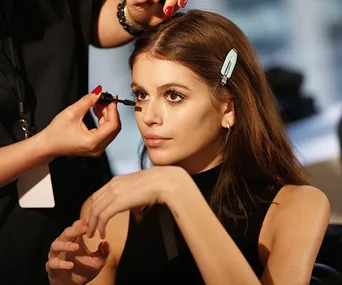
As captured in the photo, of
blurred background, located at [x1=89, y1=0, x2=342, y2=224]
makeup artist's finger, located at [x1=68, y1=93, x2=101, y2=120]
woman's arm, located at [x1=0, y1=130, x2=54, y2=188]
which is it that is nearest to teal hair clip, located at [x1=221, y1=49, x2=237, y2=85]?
makeup artist's finger, located at [x1=68, y1=93, x2=101, y2=120]

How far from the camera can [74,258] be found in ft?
4.30

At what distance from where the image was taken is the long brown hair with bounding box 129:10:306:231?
1.39 m

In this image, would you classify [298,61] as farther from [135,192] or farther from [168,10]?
[135,192]

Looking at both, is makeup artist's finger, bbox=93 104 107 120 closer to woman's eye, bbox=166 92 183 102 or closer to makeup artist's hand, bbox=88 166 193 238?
woman's eye, bbox=166 92 183 102

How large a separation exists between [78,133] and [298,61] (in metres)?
1.79

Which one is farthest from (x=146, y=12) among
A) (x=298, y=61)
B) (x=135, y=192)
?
(x=298, y=61)

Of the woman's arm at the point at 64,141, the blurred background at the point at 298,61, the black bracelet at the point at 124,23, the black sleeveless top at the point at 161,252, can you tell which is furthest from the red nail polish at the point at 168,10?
the blurred background at the point at 298,61

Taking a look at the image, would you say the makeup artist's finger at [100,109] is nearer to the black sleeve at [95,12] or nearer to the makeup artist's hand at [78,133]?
the makeup artist's hand at [78,133]

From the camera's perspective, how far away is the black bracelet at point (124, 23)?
5.05ft

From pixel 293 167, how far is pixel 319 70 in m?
1.62

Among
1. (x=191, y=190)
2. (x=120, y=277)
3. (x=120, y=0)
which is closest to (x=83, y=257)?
(x=120, y=277)

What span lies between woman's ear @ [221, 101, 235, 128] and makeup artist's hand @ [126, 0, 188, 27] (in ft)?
0.71

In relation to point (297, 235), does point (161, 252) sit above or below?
below

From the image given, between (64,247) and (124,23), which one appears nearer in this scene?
(64,247)
